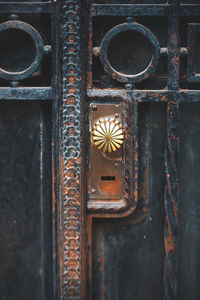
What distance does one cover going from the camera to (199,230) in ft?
2.94

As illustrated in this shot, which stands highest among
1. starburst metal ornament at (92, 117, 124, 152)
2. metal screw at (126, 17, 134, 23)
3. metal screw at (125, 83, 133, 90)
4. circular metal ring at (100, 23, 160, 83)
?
metal screw at (126, 17, 134, 23)

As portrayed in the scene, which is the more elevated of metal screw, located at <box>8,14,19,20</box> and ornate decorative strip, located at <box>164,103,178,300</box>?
metal screw, located at <box>8,14,19,20</box>

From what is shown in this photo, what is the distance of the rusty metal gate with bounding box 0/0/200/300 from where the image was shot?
83cm

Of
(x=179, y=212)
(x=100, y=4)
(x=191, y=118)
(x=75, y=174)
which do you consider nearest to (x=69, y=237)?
(x=75, y=174)

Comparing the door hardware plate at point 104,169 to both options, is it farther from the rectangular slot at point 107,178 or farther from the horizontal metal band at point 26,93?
the horizontal metal band at point 26,93

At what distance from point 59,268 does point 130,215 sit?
0.95 feet

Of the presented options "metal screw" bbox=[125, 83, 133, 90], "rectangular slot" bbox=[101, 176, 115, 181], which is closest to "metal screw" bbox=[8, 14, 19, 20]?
"metal screw" bbox=[125, 83, 133, 90]

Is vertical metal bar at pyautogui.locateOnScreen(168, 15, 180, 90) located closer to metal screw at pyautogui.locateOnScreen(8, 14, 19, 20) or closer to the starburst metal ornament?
the starburst metal ornament

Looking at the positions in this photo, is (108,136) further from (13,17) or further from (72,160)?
(13,17)

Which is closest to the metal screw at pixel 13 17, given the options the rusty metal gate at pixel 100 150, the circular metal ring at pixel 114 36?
the rusty metal gate at pixel 100 150

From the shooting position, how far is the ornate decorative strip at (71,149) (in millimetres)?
822

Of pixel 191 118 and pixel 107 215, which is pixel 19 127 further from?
pixel 191 118

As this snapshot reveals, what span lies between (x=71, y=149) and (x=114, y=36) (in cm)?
38

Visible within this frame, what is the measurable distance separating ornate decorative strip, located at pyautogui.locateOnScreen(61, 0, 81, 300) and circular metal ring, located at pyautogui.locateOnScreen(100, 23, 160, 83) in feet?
0.28
